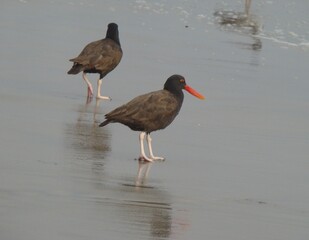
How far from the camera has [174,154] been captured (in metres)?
10.4

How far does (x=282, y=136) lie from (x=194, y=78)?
379cm

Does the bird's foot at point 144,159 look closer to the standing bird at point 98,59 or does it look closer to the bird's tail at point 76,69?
the standing bird at point 98,59

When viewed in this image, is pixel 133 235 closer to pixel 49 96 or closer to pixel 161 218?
pixel 161 218

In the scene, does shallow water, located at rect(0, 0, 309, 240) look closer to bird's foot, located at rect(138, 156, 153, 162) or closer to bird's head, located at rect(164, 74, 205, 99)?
bird's foot, located at rect(138, 156, 153, 162)

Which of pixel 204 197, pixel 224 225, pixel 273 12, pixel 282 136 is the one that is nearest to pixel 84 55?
pixel 282 136

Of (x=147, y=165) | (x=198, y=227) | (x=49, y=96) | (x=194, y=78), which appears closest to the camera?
(x=198, y=227)

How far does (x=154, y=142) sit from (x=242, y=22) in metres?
14.3

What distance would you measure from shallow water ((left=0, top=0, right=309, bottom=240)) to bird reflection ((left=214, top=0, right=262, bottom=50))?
1480 millimetres

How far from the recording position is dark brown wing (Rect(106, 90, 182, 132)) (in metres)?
10.3

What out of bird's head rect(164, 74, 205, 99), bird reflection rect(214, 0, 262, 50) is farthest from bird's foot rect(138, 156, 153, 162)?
bird reflection rect(214, 0, 262, 50)

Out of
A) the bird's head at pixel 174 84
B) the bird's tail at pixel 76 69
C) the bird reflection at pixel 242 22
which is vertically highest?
the bird's head at pixel 174 84

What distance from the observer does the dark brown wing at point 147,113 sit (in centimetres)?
1026

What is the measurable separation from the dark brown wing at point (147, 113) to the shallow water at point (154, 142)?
289 millimetres

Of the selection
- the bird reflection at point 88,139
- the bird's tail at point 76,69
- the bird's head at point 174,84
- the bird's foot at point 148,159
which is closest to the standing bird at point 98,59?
the bird's tail at point 76,69
